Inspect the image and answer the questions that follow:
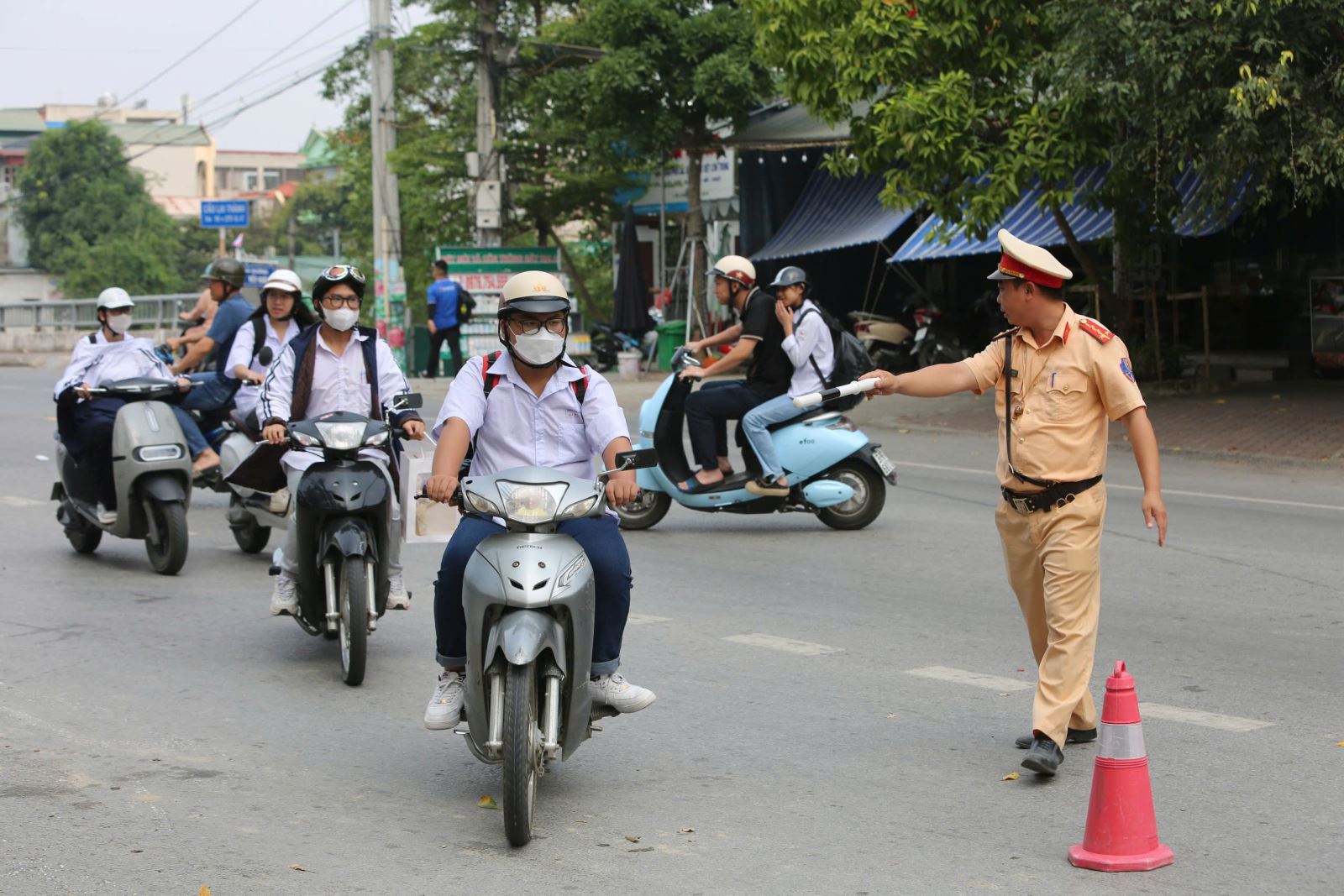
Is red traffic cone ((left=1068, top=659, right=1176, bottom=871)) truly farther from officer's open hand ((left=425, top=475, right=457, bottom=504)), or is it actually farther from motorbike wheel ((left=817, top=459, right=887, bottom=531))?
motorbike wheel ((left=817, top=459, right=887, bottom=531))

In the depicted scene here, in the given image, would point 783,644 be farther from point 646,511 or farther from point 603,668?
point 646,511

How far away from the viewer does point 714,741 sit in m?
6.01

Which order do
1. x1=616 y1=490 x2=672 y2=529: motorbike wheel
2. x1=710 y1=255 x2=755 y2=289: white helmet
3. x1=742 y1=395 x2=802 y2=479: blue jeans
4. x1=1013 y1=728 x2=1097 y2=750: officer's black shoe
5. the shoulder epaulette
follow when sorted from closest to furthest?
the shoulder epaulette
x1=1013 y1=728 x2=1097 y2=750: officer's black shoe
x1=710 y1=255 x2=755 y2=289: white helmet
x1=742 y1=395 x2=802 y2=479: blue jeans
x1=616 y1=490 x2=672 y2=529: motorbike wheel

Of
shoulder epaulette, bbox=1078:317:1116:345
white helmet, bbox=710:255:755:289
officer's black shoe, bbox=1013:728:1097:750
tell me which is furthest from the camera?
white helmet, bbox=710:255:755:289

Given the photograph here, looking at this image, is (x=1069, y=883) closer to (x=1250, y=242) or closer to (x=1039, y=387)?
(x=1039, y=387)

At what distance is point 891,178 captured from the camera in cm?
1878

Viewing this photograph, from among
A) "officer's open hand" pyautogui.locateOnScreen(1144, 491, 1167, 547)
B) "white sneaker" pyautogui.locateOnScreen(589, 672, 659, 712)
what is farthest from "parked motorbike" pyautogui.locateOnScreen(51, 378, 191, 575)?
"officer's open hand" pyautogui.locateOnScreen(1144, 491, 1167, 547)

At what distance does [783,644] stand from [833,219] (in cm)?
2012

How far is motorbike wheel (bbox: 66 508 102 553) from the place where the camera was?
10.4m

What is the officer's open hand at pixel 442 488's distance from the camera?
5.20 m

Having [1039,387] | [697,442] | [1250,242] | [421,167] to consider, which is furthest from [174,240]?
[1039,387]

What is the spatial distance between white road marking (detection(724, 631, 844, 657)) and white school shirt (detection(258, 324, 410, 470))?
1936mm

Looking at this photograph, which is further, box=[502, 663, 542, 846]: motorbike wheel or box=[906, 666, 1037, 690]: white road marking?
box=[906, 666, 1037, 690]: white road marking

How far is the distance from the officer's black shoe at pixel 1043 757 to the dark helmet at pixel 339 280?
363 cm
